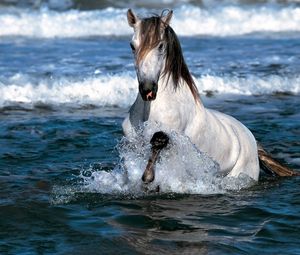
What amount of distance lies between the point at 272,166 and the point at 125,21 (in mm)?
14635

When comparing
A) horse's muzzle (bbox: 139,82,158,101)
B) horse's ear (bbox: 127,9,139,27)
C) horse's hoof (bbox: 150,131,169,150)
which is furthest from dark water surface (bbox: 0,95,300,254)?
horse's ear (bbox: 127,9,139,27)

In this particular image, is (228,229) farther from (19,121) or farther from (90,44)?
(90,44)

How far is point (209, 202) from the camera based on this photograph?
6.65 meters

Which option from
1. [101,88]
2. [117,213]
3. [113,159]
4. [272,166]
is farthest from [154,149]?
[101,88]

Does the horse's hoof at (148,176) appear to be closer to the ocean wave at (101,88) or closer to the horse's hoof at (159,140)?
the horse's hoof at (159,140)

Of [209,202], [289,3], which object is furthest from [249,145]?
[289,3]

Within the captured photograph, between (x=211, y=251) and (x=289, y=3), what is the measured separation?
65.9 feet

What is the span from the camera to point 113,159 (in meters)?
8.27

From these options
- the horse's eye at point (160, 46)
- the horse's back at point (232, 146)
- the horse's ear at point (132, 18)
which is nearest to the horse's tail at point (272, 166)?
the horse's back at point (232, 146)

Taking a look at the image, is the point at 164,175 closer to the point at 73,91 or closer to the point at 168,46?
the point at 168,46

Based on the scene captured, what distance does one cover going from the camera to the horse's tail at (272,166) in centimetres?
748

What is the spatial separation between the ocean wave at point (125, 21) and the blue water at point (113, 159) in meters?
3.29

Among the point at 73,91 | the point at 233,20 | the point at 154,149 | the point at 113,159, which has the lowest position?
the point at 113,159

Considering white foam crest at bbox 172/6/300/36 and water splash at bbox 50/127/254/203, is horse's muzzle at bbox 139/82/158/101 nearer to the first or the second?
water splash at bbox 50/127/254/203
